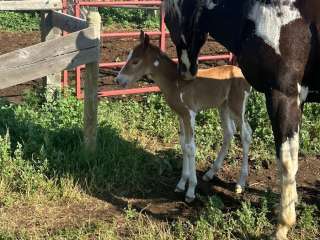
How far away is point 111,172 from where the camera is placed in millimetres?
5043

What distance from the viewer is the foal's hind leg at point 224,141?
519 centimetres

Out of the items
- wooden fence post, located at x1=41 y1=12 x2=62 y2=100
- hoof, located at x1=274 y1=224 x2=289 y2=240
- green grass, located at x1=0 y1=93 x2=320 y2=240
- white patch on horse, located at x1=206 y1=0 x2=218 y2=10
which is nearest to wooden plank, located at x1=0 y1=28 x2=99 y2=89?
green grass, located at x1=0 y1=93 x2=320 y2=240

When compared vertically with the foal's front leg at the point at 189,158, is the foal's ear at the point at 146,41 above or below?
above

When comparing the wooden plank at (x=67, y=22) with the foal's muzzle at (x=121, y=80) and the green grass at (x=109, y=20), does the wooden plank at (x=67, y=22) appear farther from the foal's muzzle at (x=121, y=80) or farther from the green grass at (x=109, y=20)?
the green grass at (x=109, y=20)

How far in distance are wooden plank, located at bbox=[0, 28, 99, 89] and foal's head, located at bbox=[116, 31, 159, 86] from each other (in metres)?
0.31

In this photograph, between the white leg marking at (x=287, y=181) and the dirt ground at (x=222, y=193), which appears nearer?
the white leg marking at (x=287, y=181)

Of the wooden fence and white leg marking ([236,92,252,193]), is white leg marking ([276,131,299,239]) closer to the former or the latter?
white leg marking ([236,92,252,193])

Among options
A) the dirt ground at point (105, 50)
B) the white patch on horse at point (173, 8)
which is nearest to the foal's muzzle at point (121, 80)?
the white patch on horse at point (173, 8)

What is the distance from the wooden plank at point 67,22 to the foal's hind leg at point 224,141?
1.61 metres

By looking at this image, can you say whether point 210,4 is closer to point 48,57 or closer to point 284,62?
point 284,62

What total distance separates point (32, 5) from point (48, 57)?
6.23ft

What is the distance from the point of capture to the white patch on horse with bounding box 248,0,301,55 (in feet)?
12.0

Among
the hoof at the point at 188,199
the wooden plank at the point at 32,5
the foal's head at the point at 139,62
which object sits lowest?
the hoof at the point at 188,199

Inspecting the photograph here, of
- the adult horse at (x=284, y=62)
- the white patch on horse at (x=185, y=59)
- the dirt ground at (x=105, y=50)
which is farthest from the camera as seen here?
the dirt ground at (x=105, y=50)
